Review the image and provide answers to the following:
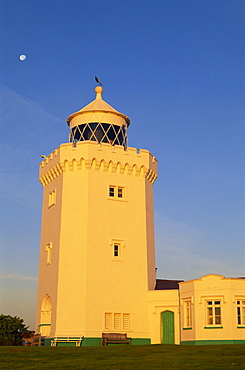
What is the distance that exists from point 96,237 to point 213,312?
8684 millimetres

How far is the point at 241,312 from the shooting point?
3009 centimetres

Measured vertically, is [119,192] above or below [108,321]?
above

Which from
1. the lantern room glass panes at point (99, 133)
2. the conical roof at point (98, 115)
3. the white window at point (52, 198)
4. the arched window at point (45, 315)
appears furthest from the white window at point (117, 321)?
the conical roof at point (98, 115)

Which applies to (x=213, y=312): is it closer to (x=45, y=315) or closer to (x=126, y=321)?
(x=126, y=321)

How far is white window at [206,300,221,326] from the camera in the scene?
2995 centimetres

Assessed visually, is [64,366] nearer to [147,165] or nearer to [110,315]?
[110,315]

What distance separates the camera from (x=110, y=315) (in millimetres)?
32531

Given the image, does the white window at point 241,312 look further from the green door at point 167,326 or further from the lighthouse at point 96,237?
the lighthouse at point 96,237

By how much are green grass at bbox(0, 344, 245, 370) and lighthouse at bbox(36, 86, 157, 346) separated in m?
9.00

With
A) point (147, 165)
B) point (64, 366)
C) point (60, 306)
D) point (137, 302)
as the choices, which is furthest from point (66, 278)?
point (64, 366)

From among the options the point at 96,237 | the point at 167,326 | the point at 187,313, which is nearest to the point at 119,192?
the point at 96,237

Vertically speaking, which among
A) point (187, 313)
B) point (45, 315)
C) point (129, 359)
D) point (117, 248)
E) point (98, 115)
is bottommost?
point (129, 359)

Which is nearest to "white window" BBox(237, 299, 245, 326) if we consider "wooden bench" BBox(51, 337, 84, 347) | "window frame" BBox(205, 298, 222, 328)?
"window frame" BBox(205, 298, 222, 328)

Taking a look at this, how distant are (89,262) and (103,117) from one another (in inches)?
410
